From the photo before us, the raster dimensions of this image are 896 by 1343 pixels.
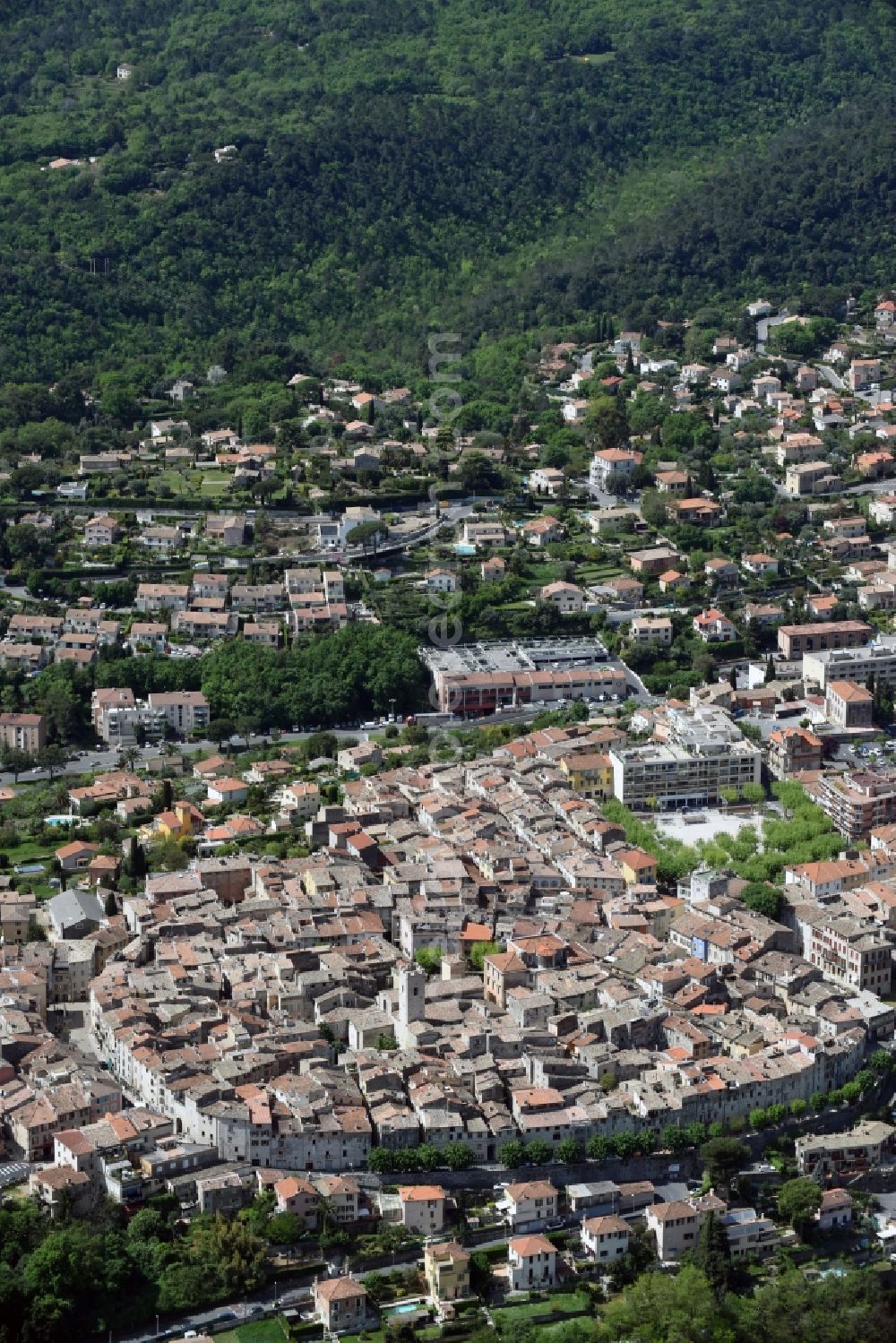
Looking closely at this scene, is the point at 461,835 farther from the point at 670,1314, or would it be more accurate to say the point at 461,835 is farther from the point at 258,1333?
the point at 670,1314

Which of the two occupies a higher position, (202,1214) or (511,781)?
(511,781)

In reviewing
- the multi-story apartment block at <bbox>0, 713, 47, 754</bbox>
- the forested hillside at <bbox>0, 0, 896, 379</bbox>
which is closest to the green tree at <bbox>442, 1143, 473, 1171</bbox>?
the multi-story apartment block at <bbox>0, 713, 47, 754</bbox>

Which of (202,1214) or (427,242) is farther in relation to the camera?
(427,242)

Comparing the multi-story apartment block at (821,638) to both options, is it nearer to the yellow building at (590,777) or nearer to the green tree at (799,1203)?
the yellow building at (590,777)

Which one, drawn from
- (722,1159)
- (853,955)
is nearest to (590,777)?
(853,955)

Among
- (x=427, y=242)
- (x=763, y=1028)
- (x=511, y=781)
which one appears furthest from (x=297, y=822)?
(x=427, y=242)

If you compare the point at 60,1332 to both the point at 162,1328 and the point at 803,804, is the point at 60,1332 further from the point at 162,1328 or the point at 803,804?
the point at 803,804

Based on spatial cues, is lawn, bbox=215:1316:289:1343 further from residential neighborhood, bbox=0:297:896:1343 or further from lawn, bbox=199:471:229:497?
lawn, bbox=199:471:229:497

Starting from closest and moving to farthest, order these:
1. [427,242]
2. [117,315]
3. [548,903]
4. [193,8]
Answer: [548,903], [117,315], [427,242], [193,8]
